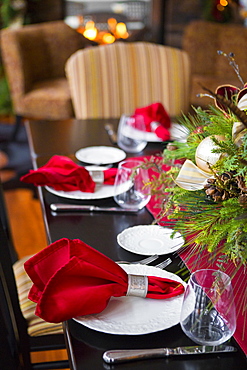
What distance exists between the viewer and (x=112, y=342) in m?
0.73

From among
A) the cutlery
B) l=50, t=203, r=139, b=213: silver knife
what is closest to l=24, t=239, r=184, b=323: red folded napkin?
l=50, t=203, r=139, b=213: silver knife

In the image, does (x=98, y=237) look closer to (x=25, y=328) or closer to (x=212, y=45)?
(x=25, y=328)

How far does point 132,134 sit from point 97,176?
1.29 feet

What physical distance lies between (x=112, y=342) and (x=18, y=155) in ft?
10.1

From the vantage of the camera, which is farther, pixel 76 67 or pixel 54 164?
pixel 76 67

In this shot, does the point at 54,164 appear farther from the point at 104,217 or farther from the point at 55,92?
the point at 55,92

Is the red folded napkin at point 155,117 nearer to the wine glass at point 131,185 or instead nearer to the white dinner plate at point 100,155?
the white dinner plate at point 100,155

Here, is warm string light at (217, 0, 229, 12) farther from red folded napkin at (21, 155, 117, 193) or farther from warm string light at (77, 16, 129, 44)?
red folded napkin at (21, 155, 117, 193)

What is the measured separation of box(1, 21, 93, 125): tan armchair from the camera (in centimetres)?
362

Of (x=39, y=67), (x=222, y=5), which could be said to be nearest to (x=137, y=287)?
(x=39, y=67)

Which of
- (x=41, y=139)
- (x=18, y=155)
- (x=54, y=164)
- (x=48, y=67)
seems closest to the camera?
(x=54, y=164)

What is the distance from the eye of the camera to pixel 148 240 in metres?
1.03

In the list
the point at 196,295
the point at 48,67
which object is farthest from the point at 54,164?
the point at 48,67

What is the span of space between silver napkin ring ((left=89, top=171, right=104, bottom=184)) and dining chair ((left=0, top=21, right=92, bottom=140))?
2.40 m
